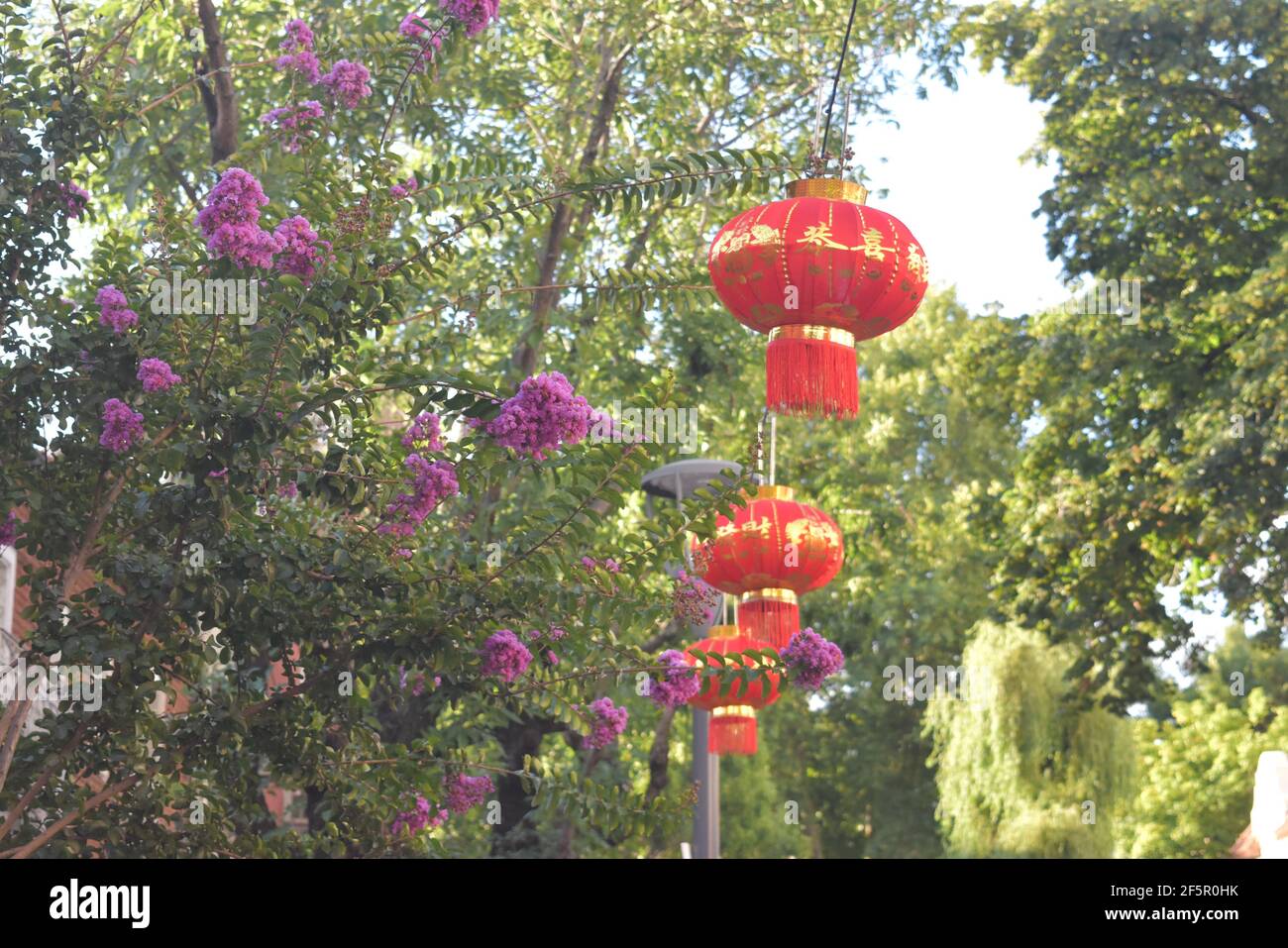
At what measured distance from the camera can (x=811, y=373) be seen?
7582 mm

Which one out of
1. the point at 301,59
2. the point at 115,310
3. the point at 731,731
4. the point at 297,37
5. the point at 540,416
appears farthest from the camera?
the point at 731,731

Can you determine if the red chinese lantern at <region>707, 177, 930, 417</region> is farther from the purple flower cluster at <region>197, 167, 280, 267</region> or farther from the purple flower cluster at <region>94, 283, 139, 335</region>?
the purple flower cluster at <region>94, 283, 139, 335</region>

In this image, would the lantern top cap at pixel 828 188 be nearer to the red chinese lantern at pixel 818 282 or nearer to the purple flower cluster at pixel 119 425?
the red chinese lantern at pixel 818 282

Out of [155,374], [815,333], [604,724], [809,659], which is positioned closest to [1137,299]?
[815,333]

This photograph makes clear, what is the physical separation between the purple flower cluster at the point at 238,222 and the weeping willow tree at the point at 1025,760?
23602 millimetres

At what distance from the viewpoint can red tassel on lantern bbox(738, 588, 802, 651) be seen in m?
10.8

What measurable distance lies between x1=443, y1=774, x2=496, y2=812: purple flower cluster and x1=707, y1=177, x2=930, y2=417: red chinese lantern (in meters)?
2.19

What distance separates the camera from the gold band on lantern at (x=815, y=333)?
769 centimetres

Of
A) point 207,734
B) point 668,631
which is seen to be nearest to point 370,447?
point 207,734

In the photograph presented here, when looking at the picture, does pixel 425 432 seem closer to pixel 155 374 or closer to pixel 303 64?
pixel 155 374

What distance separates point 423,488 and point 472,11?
91.6 inches

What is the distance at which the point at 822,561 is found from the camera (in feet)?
36.3
